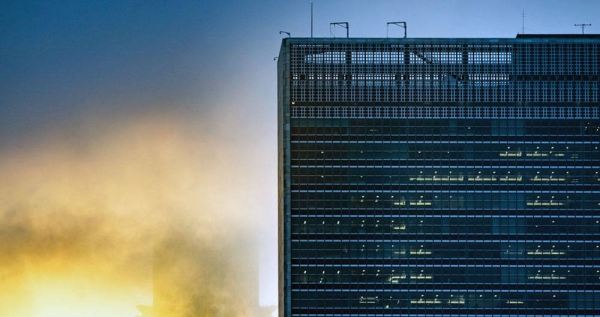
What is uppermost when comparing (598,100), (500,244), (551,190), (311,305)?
(598,100)

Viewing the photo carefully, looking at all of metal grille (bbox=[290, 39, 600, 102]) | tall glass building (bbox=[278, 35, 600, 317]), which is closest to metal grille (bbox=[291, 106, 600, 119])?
tall glass building (bbox=[278, 35, 600, 317])

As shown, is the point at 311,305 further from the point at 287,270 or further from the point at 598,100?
the point at 598,100

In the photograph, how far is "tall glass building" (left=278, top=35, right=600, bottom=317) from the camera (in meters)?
180

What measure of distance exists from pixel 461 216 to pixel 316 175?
30843 millimetres

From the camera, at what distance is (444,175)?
181875 millimetres

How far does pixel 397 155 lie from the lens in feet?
594

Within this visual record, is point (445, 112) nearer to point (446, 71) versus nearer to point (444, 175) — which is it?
point (446, 71)

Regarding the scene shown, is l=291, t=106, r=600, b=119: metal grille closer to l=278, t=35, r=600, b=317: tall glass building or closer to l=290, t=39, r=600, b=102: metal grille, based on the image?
l=278, t=35, r=600, b=317: tall glass building

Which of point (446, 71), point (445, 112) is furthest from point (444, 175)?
point (446, 71)

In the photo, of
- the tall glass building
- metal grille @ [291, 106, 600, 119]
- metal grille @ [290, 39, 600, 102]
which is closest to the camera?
metal grille @ [291, 106, 600, 119]

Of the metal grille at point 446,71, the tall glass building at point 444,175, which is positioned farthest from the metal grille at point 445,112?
the metal grille at point 446,71

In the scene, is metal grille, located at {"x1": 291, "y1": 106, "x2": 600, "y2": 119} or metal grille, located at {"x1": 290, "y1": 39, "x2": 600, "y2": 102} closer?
metal grille, located at {"x1": 291, "y1": 106, "x2": 600, "y2": 119}

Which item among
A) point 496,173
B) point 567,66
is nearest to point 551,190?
point 496,173

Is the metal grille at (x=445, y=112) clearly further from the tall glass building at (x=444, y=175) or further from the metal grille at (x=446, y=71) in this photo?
the metal grille at (x=446, y=71)
